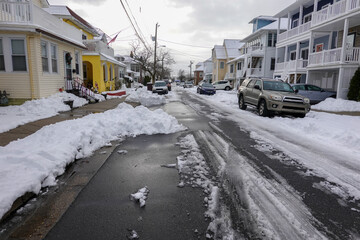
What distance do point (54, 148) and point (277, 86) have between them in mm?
11215

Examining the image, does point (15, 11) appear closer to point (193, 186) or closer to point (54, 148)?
point (54, 148)

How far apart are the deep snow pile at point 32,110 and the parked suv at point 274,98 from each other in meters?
10.1

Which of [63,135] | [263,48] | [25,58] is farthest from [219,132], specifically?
[263,48]

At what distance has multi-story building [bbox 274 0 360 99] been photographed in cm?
1653

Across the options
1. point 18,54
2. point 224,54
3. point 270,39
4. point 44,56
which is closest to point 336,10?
point 270,39

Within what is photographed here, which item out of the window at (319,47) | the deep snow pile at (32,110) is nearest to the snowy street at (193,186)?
the deep snow pile at (32,110)

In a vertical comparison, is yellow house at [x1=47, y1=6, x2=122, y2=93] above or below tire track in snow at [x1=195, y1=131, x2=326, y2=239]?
above

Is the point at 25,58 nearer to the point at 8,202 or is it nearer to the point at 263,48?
the point at 8,202

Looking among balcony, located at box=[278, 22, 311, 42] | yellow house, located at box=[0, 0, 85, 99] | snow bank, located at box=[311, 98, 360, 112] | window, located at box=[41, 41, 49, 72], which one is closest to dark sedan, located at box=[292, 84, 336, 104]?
snow bank, located at box=[311, 98, 360, 112]

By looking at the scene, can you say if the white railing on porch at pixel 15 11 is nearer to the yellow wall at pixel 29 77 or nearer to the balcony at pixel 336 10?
the yellow wall at pixel 29 77

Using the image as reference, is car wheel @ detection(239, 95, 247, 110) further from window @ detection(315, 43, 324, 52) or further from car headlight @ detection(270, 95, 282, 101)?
window @ detection(315, 43, 324, 52)

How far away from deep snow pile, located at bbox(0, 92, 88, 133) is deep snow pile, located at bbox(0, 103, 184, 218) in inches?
118

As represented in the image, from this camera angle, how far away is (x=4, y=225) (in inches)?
113

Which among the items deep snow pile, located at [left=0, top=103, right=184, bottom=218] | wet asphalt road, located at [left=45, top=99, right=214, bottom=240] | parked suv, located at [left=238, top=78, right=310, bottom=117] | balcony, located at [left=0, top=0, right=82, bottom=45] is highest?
balcony, located at [left=0, top=0, right=82, bottom=45]
